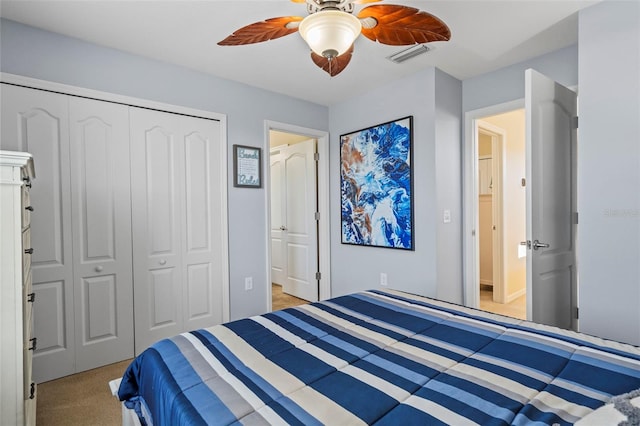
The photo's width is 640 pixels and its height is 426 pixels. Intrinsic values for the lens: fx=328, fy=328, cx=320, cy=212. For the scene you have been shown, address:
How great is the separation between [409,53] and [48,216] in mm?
3011

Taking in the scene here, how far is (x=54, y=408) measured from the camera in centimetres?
201

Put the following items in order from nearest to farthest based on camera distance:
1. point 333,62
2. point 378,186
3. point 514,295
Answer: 1. point 333,62
2. point 378,186
3. point 514,295

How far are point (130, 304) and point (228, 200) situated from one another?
1.20 meters

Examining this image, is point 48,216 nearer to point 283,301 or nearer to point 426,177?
point 283,301

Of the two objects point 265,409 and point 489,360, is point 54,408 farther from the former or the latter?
point 489,360

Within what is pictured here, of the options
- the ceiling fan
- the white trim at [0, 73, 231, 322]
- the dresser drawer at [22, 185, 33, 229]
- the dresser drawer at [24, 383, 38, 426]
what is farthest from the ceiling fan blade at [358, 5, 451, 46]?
the dresser drawer at [24, 383, 38, 426]

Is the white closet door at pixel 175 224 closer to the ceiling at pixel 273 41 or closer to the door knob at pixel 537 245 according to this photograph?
the ceiling at pixel 273 41

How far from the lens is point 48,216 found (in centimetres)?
231

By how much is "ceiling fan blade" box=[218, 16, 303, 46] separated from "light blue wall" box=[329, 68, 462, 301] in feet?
6.09

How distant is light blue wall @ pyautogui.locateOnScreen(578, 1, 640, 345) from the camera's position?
75.4 inches

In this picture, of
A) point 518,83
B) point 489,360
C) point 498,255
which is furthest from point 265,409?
point 498,255

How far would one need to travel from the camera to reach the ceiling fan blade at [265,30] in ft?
5.07

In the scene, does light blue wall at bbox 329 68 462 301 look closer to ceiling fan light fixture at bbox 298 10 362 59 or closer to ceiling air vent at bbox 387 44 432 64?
ceiling air vent at bbox 387 44 432 64

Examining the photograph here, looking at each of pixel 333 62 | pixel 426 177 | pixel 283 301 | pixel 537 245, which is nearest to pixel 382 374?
pixel 333 62
